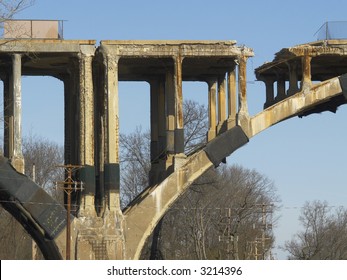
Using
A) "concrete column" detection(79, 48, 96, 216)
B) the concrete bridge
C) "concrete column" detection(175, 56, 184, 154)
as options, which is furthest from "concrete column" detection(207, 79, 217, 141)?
"concrete column" detection(79, 48, 96, 216)

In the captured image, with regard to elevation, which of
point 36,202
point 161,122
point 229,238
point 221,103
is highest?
point 221,103

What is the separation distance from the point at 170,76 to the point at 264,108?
5.41m

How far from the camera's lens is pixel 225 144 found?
43.3 metres

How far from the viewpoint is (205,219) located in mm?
73625

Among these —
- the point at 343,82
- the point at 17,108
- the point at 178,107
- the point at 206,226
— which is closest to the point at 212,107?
the point at 178,107

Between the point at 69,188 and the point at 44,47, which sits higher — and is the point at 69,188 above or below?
below

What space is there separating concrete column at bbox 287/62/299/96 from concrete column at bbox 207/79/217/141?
3183 mm

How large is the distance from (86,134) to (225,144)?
206 inches

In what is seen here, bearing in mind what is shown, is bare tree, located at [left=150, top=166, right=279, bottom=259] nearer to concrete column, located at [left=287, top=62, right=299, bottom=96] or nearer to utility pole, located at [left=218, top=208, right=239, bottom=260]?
utility pole, located at [left=218, top=208, right=239, bottom=260]

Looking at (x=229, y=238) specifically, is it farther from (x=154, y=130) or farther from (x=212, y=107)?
(x=212, y=107)

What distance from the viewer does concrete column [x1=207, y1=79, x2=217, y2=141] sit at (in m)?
46.1

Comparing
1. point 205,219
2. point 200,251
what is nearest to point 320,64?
point 200,251

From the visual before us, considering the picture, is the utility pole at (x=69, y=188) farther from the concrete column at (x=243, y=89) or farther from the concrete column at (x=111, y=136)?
the concrete column at (x=243, y=89)

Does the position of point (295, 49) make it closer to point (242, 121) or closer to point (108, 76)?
point (242, 121)
